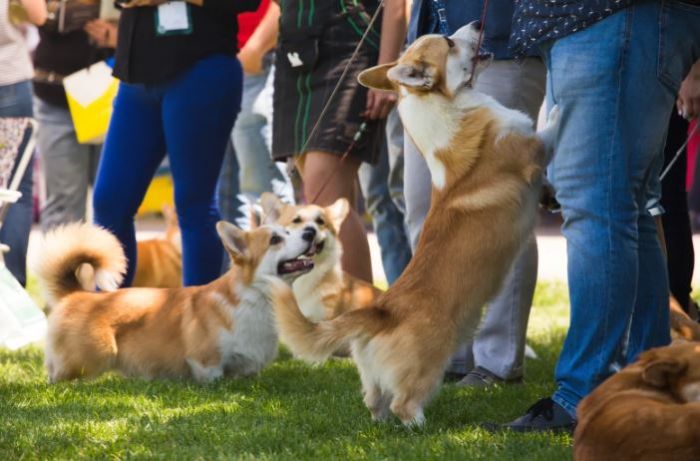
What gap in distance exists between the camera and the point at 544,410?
144 inches

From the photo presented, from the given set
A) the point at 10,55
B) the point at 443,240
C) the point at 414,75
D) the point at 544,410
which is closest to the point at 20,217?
the point at 10,55

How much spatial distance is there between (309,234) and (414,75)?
1641 millimetres

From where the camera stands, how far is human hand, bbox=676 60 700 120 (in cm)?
416

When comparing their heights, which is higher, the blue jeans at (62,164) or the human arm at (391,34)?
the human arm at (391,34)

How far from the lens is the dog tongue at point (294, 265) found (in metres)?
5.36

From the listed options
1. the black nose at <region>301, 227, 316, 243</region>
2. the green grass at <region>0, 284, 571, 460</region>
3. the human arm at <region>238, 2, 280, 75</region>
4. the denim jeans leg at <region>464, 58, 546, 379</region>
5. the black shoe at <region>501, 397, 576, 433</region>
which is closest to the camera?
the green grass at <region>0, 284, 571, 460</region>

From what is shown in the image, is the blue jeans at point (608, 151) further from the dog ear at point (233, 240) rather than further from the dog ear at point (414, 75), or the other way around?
the dog ear at point (233, 240)

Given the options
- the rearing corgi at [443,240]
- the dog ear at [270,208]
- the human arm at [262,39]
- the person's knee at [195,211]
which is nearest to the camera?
the rearing corgi at [443,240]

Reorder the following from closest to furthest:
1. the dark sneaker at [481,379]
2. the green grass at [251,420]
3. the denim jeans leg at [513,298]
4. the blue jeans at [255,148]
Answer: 1. the green grass at [251,420]
2. the denim jeans leg at [513,298]
3. the dark sneaker at [481,379]
4. the blue jeans at [255,148]

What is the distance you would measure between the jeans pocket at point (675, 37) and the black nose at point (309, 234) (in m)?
2.39

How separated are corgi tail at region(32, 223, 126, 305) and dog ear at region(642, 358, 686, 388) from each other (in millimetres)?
2716

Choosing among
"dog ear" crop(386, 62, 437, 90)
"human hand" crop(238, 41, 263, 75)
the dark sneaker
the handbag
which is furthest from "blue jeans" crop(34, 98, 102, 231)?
"dog ear" crop(386, 62, 437, 90)

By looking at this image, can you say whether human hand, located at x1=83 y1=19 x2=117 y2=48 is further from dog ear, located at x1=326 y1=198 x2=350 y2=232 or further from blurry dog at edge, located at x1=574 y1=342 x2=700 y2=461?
blurry dog at edge, located at x1=574 y1=342 x2=700 y2=461

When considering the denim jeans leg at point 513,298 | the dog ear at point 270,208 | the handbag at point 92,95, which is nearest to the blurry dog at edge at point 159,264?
the handbag at point 92,95
